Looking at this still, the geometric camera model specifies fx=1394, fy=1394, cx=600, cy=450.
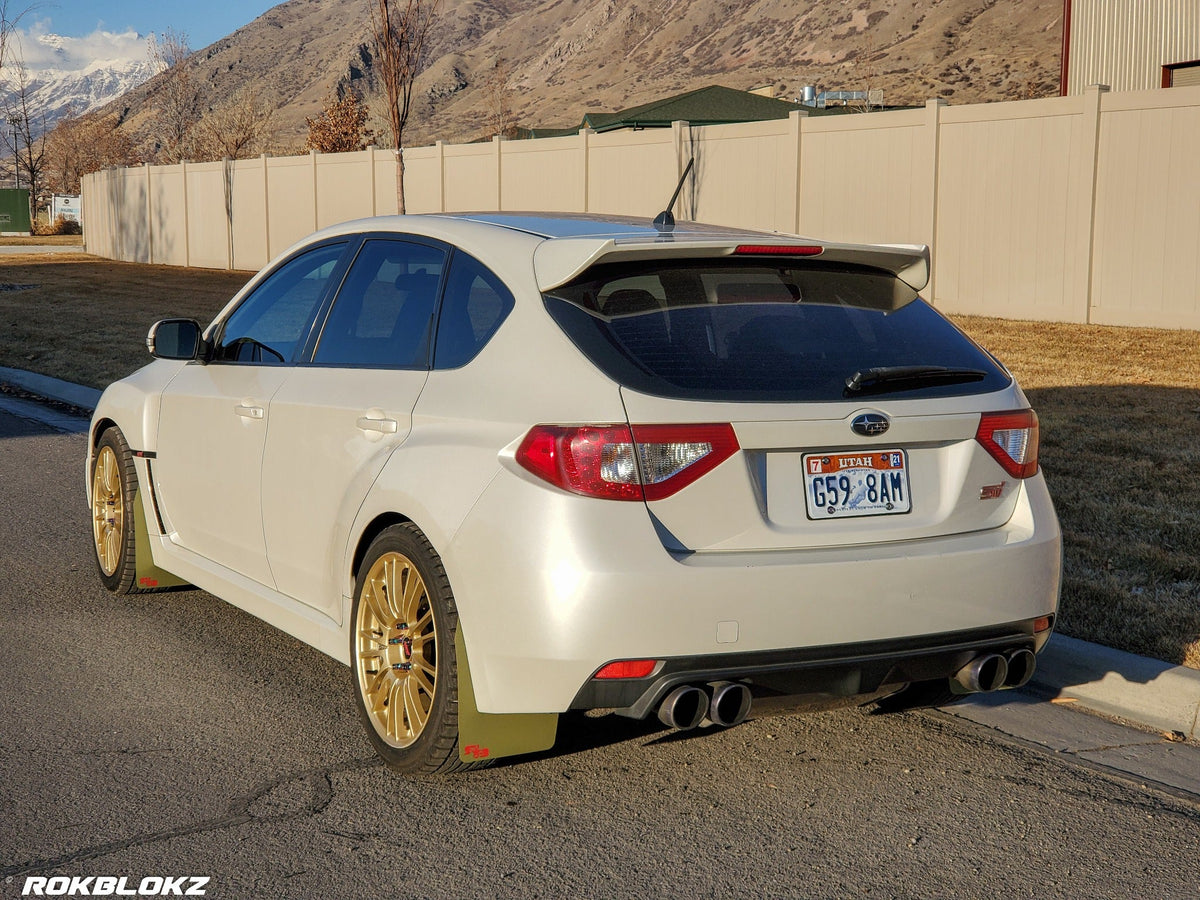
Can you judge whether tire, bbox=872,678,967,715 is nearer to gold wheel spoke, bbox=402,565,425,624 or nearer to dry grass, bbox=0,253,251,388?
gold wheel spoke, bbox=402,565,425,624

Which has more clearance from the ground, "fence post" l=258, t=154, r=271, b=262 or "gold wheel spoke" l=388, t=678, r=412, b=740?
"fence post" l=258, t=154, r=271, b=262

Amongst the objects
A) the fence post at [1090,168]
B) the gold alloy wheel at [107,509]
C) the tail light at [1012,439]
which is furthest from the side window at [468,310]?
the fence post at [1090,168]

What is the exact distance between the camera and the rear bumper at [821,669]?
3715mm

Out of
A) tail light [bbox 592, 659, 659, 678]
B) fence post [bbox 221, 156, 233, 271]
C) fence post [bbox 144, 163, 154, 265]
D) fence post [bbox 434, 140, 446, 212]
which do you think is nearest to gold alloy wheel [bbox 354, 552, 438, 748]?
tail light [bbox 592, 659, 659, 678]

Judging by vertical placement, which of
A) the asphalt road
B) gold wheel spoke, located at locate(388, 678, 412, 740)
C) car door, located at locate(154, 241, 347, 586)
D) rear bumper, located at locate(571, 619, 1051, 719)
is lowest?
the asphalt road

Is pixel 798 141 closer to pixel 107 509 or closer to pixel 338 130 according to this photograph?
→ pixel 107 509

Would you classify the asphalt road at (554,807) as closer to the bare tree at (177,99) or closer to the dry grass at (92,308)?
the dry grass at (92,308)

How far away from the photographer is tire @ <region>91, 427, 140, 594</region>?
6184 millimetres

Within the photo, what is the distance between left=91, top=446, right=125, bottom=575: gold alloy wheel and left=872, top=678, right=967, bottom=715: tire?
11.7 ft

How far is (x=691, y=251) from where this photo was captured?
406 centimetres

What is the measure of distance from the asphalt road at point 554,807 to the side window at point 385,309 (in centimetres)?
127

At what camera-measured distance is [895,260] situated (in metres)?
4.45

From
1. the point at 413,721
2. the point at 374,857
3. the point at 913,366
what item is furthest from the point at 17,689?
the point at 913,366

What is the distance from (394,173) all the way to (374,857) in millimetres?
28333
